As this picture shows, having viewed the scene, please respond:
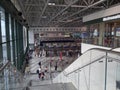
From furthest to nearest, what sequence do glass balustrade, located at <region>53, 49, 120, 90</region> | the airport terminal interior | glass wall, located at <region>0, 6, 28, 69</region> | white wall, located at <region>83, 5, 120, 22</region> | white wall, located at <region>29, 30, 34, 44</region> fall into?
white wall, located at <region>29, 30, 34, 44</region> < white wall, located at <region>83, 5, 120, 22</region> < glass wall, located at <region>0, 6, 28, 69</region> < the airport terminal interior < glass balustrade, located at <region>53, 49, 120, 90</region>

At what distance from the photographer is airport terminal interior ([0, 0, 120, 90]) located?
15.2 feet

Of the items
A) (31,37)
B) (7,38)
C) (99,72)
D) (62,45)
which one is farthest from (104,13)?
(31,37)

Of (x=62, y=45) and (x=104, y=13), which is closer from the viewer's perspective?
(x=104, y=13)

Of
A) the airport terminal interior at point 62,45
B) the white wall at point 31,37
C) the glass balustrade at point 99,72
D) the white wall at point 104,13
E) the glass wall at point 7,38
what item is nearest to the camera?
the glass balustrade at point 99,72

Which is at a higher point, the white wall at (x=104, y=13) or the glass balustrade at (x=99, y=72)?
the white wall at (x=104, y=13)

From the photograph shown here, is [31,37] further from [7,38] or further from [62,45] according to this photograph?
[7,38]

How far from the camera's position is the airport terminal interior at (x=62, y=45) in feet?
15.2

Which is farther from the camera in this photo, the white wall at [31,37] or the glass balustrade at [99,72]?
the white wall at [31,37]

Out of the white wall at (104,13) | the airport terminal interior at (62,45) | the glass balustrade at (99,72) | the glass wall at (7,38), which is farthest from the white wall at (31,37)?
the glass balustrade at (99,72)

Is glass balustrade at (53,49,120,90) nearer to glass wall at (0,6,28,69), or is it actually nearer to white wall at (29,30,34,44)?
glass wall at (0,6,28,69)

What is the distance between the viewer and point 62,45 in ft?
118

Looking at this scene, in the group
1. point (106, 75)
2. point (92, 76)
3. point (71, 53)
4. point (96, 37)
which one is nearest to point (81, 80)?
point (92, 76)

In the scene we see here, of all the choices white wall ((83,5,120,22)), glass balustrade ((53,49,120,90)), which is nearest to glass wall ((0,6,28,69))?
glass balustrade ((53,49,120,90))

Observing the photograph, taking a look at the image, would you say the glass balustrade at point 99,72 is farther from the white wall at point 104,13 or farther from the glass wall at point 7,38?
the white wall at point 104,13
